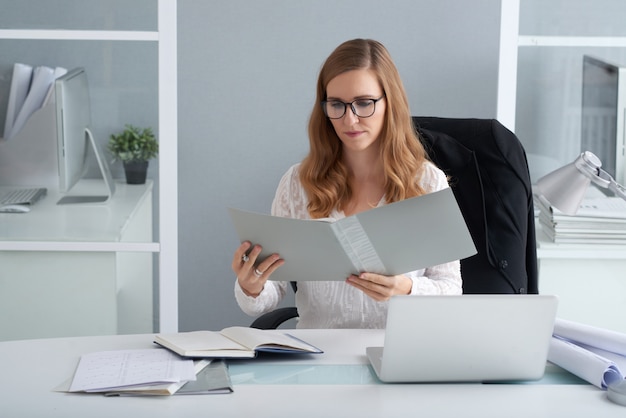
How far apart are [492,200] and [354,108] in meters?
0.50

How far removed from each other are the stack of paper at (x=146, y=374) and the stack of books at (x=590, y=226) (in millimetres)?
1714

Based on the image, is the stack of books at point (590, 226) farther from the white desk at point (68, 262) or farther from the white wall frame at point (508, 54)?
the white desk at point (68, 262)

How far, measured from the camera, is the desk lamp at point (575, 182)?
1700mm

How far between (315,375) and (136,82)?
184 centimetres

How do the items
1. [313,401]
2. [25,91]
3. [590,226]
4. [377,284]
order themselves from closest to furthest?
1. [313,401]
2. [377,284]
3. [590,226]
4. [25,91]

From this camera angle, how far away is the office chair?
2.40 metres

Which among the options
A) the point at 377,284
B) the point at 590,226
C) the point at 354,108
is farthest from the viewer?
the point at 590,226

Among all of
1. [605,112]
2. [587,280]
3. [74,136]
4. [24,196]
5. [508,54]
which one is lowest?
[587,280]

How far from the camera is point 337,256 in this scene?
181cm

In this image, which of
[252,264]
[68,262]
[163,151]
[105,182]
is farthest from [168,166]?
[252,264]

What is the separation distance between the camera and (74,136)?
3139 mm

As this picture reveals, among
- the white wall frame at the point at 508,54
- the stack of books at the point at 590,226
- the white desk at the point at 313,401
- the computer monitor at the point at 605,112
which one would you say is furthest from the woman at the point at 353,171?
the computer monitor at the point at 605,112

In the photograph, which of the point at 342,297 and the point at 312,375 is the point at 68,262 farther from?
the point at 312,375

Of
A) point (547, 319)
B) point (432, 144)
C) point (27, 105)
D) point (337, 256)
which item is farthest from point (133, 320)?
point (547, 319)
